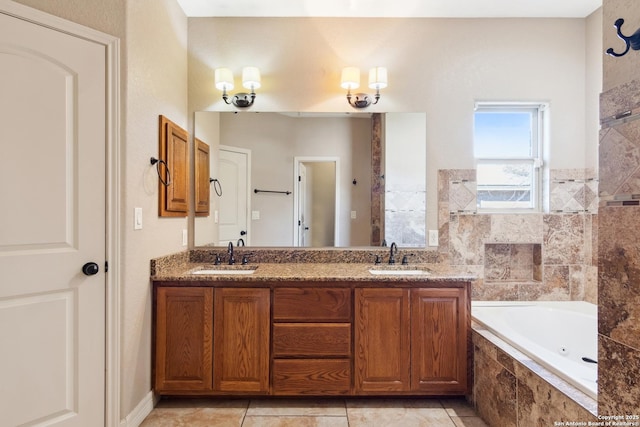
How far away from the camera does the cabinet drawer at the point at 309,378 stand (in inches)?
77.4

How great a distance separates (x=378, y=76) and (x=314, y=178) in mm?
924

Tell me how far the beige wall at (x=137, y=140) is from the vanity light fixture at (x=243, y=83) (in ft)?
1.23

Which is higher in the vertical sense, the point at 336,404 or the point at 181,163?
the point at 181,163

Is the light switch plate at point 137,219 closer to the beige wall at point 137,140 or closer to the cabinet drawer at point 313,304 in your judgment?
the beige wall at point 137,140

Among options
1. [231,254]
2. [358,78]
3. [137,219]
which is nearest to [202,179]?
[231,254]

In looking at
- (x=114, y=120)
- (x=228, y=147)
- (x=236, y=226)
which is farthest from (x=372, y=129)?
(x=114, y=120)

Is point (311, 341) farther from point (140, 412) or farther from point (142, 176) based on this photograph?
point (142, 176)

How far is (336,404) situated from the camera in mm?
2020

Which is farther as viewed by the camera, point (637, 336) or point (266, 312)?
point (266, 312)

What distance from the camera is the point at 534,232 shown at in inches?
99.7

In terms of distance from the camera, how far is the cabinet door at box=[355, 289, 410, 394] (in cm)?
197

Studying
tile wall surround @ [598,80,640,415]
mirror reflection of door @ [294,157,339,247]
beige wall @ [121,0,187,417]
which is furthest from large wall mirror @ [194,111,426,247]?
tile wall surround @ [598,80,640,415]

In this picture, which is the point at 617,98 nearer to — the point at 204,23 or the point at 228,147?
the point at 228,147

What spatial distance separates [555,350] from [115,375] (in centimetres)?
279
